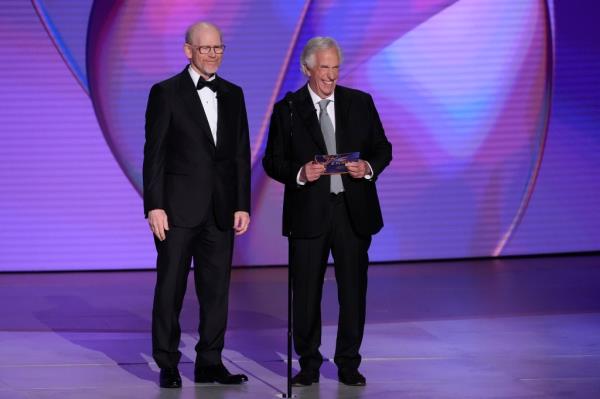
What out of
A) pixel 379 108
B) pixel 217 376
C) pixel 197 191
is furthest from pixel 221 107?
pixel 379 108

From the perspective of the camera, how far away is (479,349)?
18.3 feet

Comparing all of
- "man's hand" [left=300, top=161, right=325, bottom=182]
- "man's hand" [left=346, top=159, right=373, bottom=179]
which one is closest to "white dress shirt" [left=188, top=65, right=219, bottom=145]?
"man's hand" [left=300, top=161, right=325, bottom=182]

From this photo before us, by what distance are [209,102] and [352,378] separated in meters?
1.32

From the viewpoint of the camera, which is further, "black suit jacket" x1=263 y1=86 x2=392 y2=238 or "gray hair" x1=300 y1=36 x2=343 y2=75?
"black suit jacket" x1=263 y1=86 x2=392 y2=238

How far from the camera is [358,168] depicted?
456 cm

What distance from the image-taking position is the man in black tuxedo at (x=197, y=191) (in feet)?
15.6

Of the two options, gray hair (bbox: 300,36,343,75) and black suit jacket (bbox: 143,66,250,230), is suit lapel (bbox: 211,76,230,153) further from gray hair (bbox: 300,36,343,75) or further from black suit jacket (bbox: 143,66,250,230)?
gray hair (bbox: 300,36,343,75)

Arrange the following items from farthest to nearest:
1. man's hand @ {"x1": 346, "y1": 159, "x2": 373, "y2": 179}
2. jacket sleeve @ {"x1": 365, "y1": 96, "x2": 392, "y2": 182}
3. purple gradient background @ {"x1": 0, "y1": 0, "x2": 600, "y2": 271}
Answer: purple gradient background @ {"x1": 0, "y1": 0, "x2": 600, "y2": 271} → jacket sleeve @ {"x1": 365, "y1": 96, "x2": 392, "y2": 182} → man's hand @ {"x1": 346, "y1": 159, "x2": 373, "y2": 179}

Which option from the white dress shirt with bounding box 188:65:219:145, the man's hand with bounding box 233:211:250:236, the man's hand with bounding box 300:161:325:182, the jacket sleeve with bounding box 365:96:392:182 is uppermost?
the white dress shirt with bounding box 188:65:219:145

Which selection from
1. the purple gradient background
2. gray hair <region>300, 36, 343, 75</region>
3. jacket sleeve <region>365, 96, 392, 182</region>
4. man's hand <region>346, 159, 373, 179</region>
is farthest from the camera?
the purple gradient background

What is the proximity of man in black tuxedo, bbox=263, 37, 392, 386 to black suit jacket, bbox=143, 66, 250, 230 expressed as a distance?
10.0 inches

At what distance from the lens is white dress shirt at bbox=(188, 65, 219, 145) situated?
190 inches

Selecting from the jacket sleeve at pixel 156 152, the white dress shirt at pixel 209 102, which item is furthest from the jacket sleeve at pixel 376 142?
the jacket sleeve at pixel 156 152

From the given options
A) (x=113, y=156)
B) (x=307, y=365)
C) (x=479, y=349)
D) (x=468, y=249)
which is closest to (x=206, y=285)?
(x=307, y=365)
